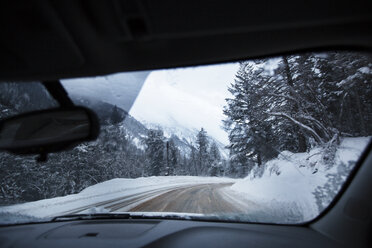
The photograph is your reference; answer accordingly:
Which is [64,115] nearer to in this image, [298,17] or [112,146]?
[298,17]

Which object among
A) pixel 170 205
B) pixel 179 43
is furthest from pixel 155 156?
pixel 179 43

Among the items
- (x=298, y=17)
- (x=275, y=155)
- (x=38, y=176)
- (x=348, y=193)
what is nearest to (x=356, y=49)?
(x=298, y=17)

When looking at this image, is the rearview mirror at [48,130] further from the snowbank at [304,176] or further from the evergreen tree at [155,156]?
the evergreen tree at [155,156]

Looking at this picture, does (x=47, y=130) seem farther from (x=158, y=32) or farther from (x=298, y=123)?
(x=298, y=123)

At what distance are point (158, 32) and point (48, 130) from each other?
170 centimetres

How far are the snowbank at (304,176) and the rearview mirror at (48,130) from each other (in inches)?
120

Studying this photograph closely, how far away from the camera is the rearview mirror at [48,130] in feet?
7.07

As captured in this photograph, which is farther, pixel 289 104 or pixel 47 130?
pixel 289 104

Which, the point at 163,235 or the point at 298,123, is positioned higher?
the point at 298,123

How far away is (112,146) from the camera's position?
20.2 m

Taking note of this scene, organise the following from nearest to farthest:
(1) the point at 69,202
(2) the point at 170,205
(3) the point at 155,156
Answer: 1. (2) the point at 170,205
2. (1) the point at 69,202
3. (3) the point at 155,156

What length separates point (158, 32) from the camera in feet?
4.88

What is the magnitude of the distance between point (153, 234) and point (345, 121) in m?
3.44

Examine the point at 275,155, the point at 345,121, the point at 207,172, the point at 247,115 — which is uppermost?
the point at 247,115
